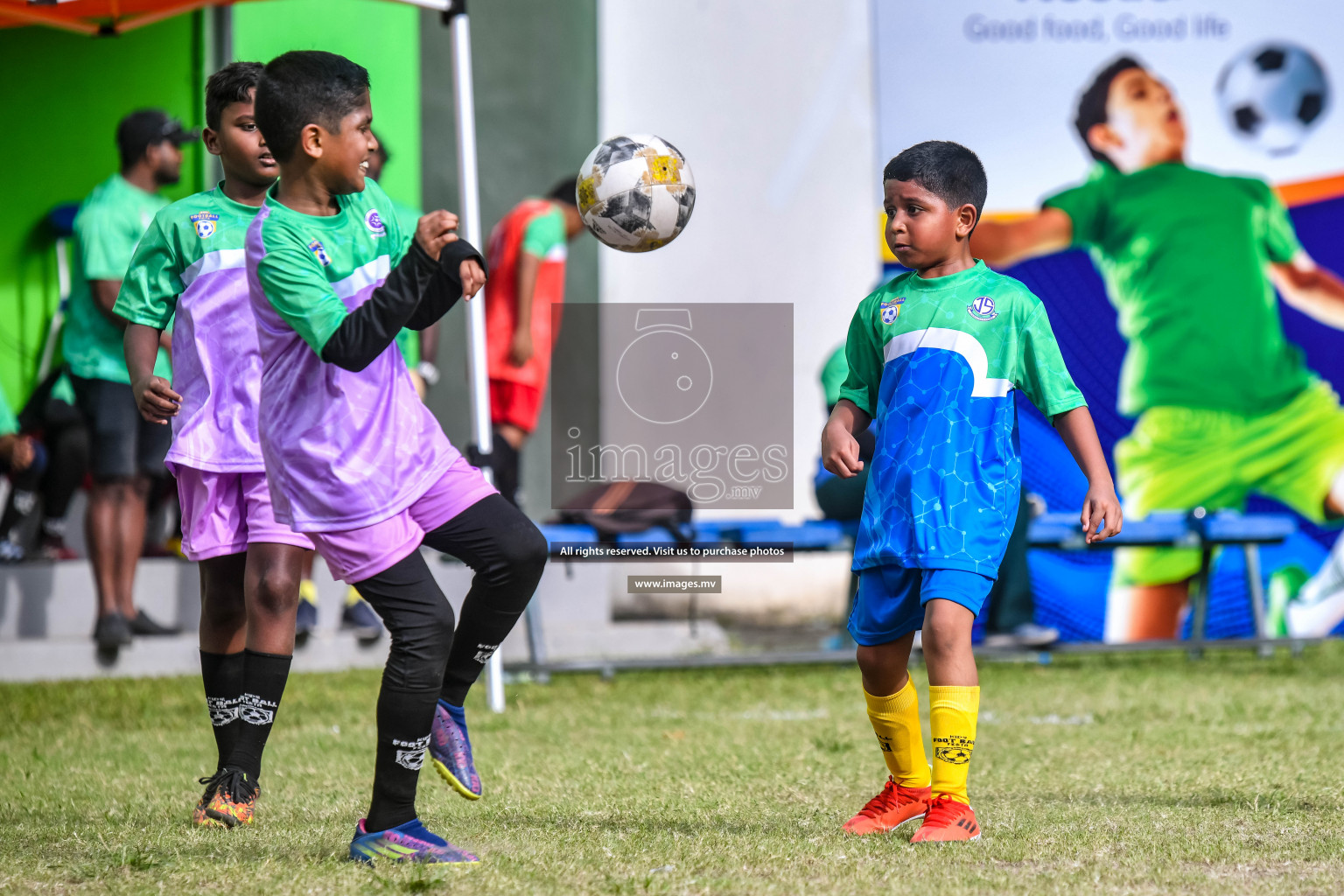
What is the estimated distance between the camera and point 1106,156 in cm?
939

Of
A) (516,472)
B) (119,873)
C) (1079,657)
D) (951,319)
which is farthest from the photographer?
(1079,657)

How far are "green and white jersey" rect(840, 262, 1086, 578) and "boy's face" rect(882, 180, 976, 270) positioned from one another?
73 millimetres

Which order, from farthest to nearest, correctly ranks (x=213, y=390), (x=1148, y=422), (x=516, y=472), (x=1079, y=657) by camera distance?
1. (x=1148, y=422)
2. (x=1079, y=657)
3. (x=516, y=472)
4. (x=213, y=390)

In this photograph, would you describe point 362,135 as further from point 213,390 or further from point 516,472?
point 516,472

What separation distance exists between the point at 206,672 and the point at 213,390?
0.73 m

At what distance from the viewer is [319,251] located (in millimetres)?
3000

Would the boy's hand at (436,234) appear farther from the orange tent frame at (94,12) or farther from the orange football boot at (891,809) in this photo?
the orange tent frame at (94,12)

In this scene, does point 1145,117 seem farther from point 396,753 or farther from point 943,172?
point 396,753

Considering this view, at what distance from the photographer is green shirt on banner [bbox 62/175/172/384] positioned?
6504 mm

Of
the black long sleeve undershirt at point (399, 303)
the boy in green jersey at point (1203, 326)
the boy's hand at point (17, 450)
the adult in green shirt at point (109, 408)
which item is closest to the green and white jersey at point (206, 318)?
the black long sleeve undershirt at point (399, 303)

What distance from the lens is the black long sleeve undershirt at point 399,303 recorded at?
269cm

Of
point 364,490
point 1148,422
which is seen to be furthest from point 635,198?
point 1148,422

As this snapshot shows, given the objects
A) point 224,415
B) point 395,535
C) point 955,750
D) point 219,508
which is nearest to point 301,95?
point 395,535

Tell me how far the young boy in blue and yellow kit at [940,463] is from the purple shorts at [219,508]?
4.72ft
